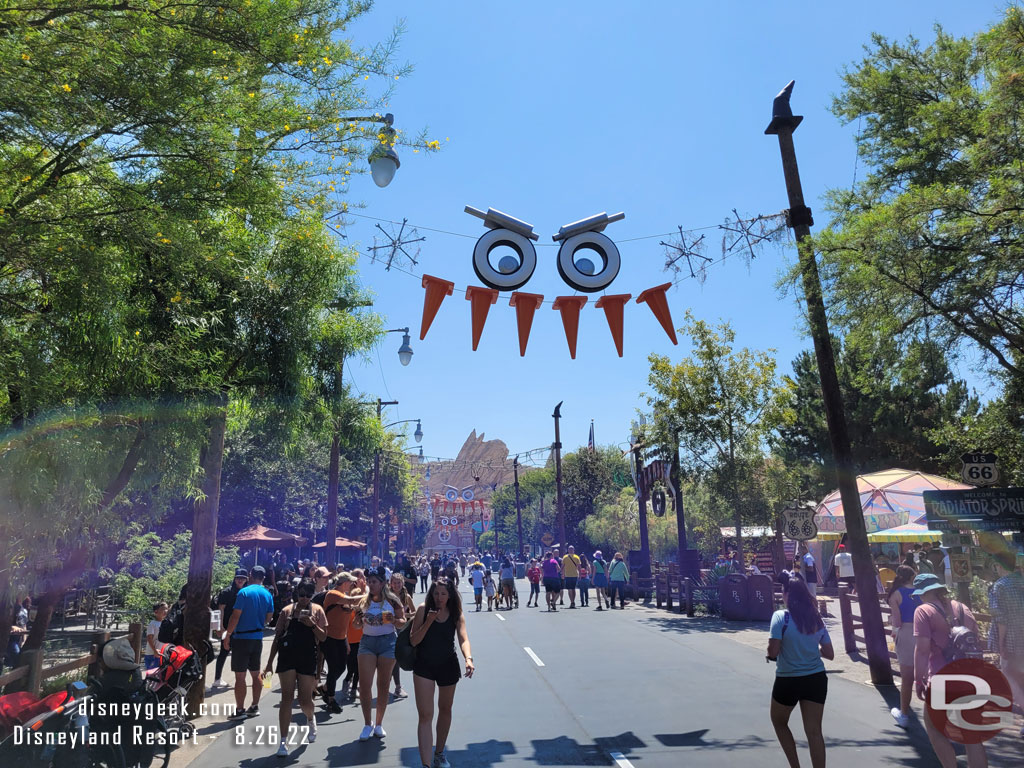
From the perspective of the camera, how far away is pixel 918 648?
6.13m

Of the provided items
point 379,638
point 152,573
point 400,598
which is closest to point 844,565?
point 400,598

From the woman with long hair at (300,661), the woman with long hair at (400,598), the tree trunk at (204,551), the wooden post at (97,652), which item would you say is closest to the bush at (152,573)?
the tree trunk at (204,551)

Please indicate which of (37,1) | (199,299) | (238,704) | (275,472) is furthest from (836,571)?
(275,472)

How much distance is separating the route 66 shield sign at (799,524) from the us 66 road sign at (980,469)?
3.16m

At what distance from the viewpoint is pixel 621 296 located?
9.08m

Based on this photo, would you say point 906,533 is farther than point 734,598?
Yes

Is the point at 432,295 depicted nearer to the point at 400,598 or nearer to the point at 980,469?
the point at 400,598

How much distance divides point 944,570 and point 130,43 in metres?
17.9

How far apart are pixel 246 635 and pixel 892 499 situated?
58.4 feet

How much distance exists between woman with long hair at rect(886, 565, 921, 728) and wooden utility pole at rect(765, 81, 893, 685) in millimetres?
1288

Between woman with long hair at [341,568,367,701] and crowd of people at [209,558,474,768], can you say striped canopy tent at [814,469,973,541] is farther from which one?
crowd of people at [209,558,474,768]

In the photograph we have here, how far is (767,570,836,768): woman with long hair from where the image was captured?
5.48 m

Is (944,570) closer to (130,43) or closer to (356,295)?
(356,295)

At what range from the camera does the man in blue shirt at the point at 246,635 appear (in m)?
8.52
